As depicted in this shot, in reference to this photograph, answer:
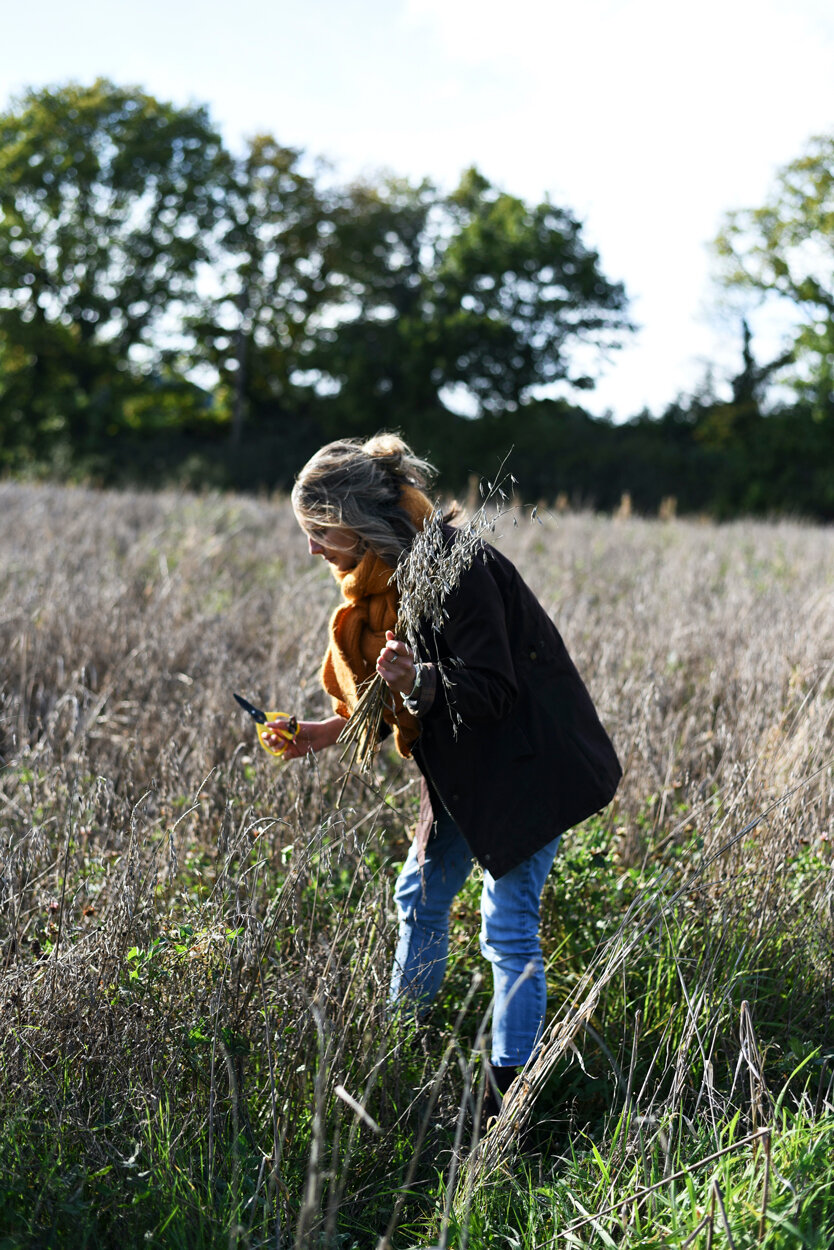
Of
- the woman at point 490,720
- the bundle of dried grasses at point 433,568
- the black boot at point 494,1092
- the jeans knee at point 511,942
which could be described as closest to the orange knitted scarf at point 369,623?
the woman at point 490,720

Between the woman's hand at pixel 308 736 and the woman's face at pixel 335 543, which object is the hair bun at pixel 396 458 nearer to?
the woman's face at pixel 335 543

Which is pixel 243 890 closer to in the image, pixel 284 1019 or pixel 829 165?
pixel 284 1019

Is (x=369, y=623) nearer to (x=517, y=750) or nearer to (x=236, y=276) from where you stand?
(x=517, y=750)

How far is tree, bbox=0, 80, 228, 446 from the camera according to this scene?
2778 cm

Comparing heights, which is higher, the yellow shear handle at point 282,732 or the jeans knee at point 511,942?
the yellow shear handle at point 282,732

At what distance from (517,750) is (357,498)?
2.28 ft

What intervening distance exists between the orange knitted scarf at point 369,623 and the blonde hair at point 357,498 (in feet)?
0.11

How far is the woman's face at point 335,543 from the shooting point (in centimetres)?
217

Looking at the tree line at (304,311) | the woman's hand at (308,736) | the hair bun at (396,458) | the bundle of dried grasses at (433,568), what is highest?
the tree line at (304,311)

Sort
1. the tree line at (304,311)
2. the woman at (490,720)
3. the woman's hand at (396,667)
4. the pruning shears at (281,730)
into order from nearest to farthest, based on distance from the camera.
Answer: the woman's hand at (396,667), the woman at (490,720), the pruning shears at (281,730), the tree line at (304,311)

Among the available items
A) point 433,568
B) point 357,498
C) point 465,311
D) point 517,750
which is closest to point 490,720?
point 517,750

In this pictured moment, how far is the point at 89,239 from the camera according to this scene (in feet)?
91.5

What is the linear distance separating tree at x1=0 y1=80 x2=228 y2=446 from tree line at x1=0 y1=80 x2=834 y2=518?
0.20ft

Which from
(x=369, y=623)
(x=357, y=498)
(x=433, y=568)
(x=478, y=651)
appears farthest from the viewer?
(x=369, y=623)
